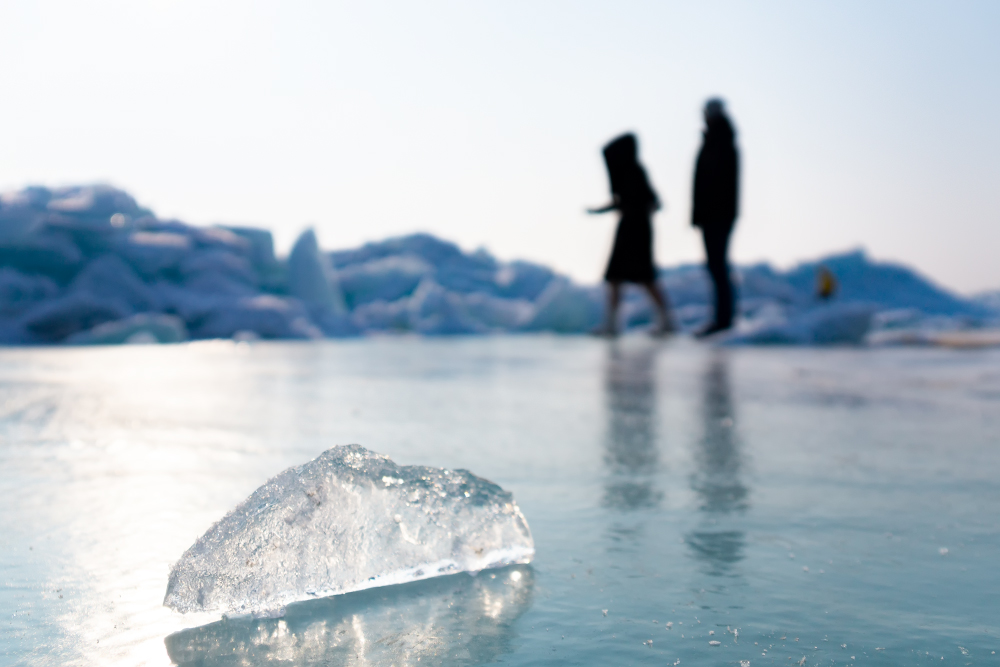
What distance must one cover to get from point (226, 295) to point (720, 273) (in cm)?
1086

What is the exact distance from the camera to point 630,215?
6062 millimetres


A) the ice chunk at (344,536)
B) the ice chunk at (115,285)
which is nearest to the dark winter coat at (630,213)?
the ice chunk at (344,536)

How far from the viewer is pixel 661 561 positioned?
38.1 inches

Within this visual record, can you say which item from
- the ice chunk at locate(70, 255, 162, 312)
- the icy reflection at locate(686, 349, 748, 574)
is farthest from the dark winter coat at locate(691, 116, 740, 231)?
the ice chunk at locate(70, 255, 162, 312)

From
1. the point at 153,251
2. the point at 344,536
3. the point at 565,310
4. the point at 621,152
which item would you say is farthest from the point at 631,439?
the point at 153,251

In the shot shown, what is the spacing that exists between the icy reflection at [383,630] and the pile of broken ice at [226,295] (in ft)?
20.3

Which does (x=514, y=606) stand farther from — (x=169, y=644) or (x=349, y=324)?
(x=349, y=324)

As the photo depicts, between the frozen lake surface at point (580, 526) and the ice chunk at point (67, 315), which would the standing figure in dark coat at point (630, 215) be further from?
the ice chunk at point (67, 315)

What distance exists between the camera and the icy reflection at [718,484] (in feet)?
3.30

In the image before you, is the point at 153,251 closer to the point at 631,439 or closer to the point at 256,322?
the point at 256,322

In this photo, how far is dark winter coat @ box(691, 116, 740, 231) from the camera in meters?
4.99

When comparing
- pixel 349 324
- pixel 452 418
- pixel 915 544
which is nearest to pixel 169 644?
pixel 915 544

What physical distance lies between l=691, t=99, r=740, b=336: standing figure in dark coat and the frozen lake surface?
95.6 inches

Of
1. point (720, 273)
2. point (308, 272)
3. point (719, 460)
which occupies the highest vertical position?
point (308, 272)
